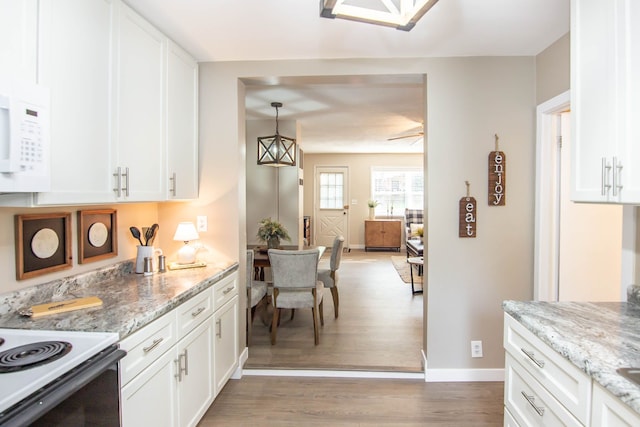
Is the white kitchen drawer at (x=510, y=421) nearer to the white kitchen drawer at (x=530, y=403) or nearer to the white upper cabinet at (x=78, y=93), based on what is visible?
the white kitchen drawer at (x=530, y=403)

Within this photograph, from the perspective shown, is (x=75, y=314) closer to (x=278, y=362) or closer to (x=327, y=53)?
(x=278, y=362)

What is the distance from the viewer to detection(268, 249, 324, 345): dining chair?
10.9 ft

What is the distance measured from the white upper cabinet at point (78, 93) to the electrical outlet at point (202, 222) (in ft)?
3.41

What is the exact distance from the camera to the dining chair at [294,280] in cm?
331

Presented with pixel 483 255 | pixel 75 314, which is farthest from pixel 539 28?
pixel 75 314

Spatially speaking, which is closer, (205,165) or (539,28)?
(539,28)

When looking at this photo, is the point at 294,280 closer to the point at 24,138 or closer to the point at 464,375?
the point at 464,375

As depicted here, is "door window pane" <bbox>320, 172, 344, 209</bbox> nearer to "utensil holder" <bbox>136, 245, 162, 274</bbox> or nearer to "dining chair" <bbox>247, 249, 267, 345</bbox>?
"dining chair" <bbox>247, 249, 267, 345</bbox>

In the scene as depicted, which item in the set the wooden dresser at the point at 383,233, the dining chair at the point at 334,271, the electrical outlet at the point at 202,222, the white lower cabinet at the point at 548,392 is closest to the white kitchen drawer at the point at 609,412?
the white lower cabinet at the point at 548,392

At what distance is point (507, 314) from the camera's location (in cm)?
165

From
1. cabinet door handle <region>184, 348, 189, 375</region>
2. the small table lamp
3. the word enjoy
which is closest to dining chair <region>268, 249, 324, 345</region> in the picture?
the small table lamp

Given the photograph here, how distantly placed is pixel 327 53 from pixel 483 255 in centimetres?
191

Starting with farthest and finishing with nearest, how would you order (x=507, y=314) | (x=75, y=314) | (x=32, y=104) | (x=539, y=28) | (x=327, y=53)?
1. (x=327, y=53)
2. (x=539, y=28)
3. (x=507, y=314)
4. (x=75, y=314)
5. (x=32, y=104)

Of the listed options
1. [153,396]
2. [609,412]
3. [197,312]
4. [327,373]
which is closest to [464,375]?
[327,373]
